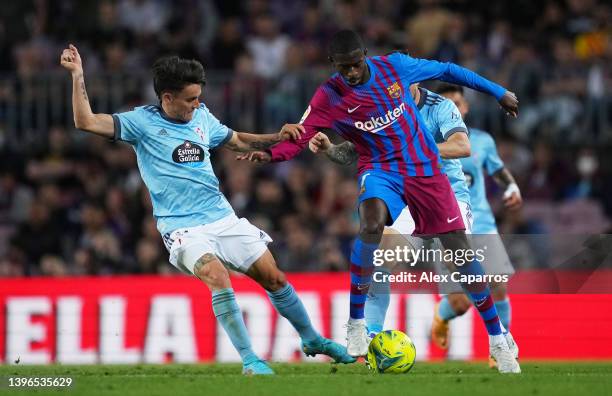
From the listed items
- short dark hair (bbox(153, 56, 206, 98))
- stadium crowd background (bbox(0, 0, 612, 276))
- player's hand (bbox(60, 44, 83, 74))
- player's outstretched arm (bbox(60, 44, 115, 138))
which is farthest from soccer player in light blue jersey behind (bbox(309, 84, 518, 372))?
stadium crowd background (bbox(0, 0, 612, 276))

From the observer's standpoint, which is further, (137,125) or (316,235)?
(316,235)

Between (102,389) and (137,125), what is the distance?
2170 mm

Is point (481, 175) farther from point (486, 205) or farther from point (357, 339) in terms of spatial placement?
point (357, 339)

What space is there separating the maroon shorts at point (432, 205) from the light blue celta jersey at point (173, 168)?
149cm

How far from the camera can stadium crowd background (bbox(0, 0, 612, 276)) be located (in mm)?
17688

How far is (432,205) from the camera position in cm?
1044

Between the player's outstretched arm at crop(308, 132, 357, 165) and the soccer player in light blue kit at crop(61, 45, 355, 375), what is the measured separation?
18 cm

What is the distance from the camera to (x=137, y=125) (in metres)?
10.3

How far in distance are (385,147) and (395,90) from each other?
0.46 m

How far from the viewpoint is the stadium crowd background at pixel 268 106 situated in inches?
696

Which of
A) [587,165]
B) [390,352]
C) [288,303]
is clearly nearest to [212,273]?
[288,303]

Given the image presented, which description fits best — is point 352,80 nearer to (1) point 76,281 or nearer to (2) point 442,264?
(2) point 442,264

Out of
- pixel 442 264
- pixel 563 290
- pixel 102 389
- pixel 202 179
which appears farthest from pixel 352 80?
pixel 563 290

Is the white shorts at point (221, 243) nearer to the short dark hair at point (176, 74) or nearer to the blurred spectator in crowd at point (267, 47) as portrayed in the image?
the short dark hair at point (176, 74)
